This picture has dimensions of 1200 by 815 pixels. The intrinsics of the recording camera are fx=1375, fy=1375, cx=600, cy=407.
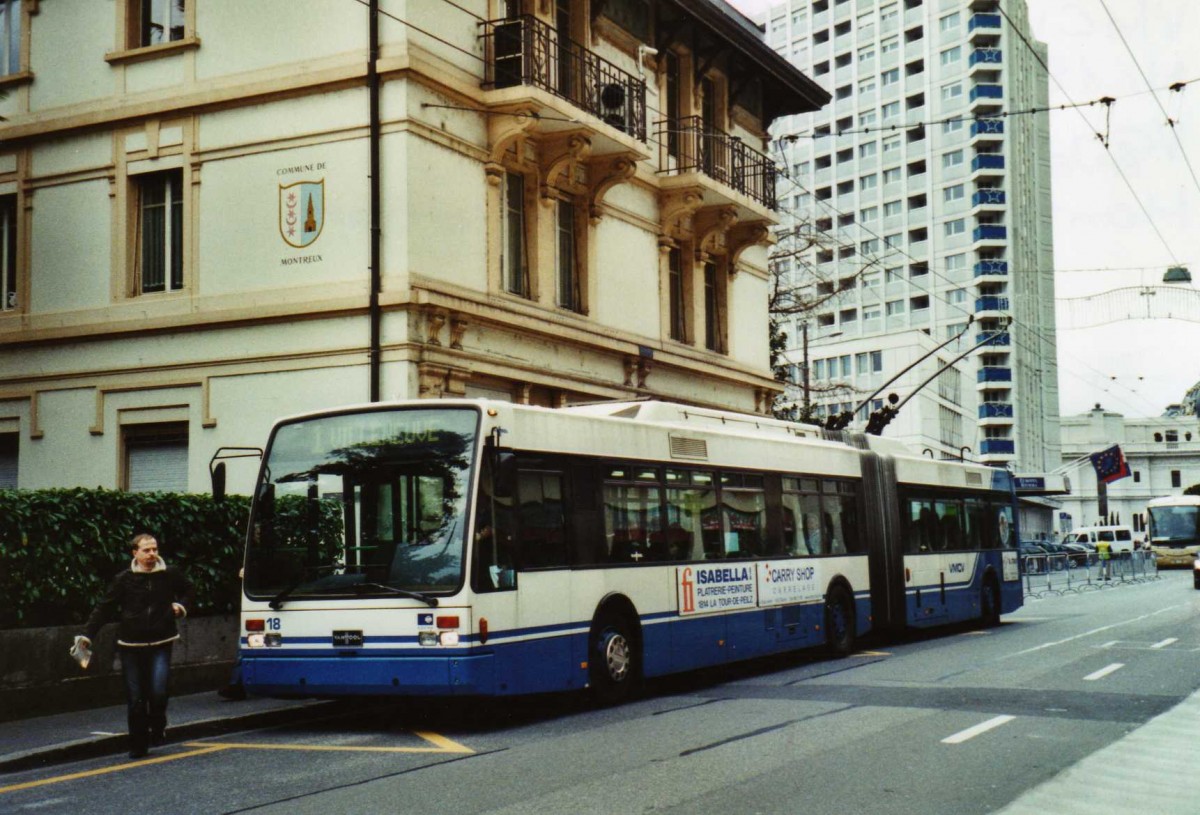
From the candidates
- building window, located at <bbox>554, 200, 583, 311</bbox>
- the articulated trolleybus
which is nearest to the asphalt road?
the articulated trolleybus

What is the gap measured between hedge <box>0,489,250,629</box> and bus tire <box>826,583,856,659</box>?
7.62 meters

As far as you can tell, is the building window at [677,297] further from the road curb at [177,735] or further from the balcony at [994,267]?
the balcony at [994,267]

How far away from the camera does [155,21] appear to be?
21562mm

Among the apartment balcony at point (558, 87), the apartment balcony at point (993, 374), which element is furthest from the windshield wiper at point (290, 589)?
the apartment balcony at point (993, 374)

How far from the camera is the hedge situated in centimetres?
1263

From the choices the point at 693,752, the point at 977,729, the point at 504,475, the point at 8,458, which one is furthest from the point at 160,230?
the point at 977,729

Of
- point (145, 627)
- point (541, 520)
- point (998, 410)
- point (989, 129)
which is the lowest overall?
point (145, 627)

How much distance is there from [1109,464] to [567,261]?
5060 centimetres

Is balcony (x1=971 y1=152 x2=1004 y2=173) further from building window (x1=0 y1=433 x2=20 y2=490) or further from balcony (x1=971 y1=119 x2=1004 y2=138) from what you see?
building window (x1=0 y1=433 x2=20 y2=490)

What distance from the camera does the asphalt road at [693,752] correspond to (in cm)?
837

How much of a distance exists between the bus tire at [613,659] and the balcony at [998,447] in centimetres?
9055

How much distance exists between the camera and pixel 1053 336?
373 feet

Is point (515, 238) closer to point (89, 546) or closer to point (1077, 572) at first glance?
point (89, 546)

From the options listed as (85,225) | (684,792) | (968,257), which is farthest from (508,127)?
(968,257)
